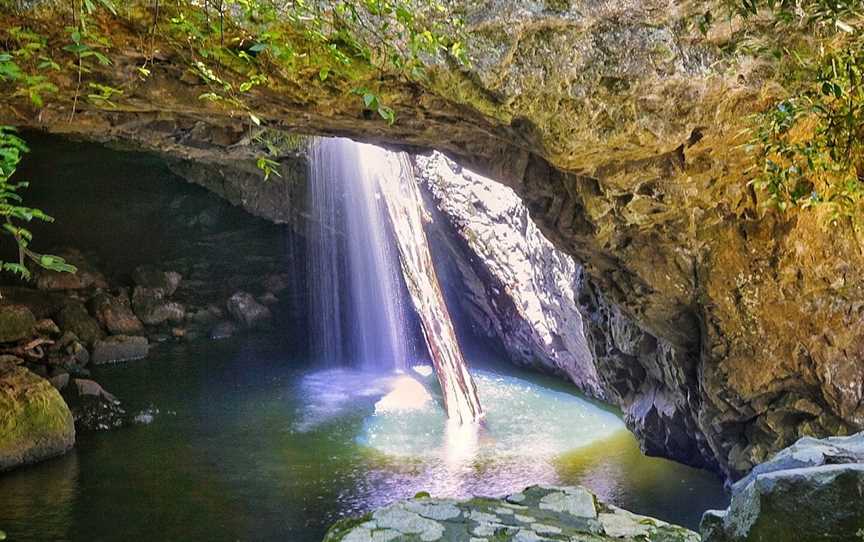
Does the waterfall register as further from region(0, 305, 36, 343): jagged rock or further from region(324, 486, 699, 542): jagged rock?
region(0, 305, 36, 343): jagged rock

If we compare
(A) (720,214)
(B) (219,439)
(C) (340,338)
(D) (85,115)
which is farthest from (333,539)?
(C) (340,338)

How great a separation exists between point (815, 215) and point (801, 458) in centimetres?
335

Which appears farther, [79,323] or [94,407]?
[79,323]

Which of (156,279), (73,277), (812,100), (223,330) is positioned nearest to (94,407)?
(223,330)

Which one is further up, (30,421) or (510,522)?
(30,421)

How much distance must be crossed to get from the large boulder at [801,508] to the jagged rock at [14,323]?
1160 centimetres

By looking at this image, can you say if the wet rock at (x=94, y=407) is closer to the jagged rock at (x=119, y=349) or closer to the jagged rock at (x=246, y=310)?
the jagged rock at (x=119, y=349)

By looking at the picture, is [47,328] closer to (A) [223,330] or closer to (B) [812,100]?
(A) [223,330]

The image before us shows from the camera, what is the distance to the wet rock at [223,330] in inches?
606

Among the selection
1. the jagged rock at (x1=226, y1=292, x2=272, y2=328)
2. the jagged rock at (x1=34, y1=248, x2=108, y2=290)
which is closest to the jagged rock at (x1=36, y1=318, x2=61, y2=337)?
the jagged rock at (x1=34, y1=248, x2=108, y2=290)

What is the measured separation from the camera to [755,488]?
237 centimetres

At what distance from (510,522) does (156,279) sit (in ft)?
42.2

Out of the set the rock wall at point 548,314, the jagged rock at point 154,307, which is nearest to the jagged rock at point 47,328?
the jagged rock at point 154,307

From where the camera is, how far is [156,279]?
51.6 feet
